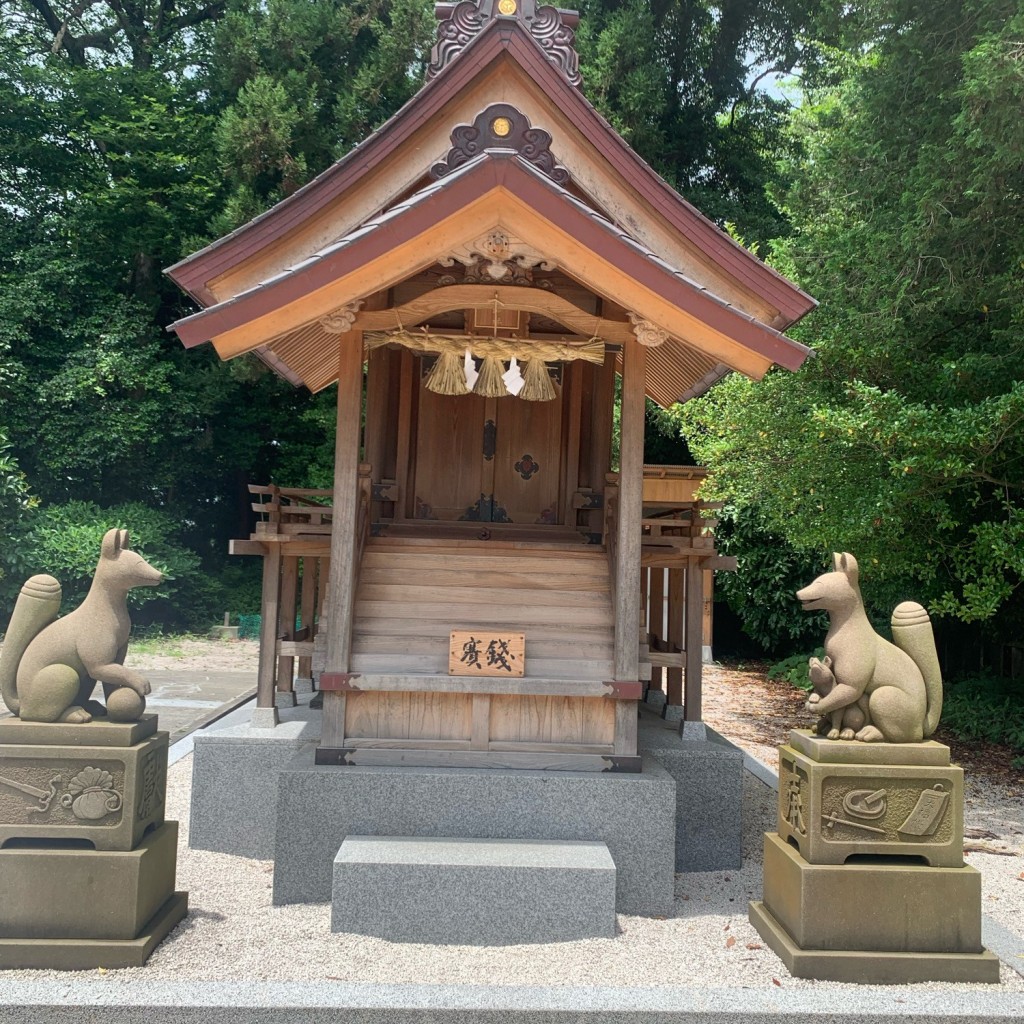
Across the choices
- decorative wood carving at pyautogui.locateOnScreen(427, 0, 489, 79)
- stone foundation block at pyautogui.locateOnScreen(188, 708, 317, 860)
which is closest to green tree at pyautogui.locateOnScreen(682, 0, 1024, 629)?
decorative wood carving at pyautogui.locateOnScreen(427, 0, 489, 79)

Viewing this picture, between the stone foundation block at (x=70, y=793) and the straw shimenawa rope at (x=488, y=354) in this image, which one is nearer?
the stone foundation block at (x=70, y=793)

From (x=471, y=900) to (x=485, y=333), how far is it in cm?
372

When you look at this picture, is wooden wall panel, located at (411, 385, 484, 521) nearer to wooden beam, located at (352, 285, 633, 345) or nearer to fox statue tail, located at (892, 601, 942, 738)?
wooden beam, located at (352, 285, 633, 345)

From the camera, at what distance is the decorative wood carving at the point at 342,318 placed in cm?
490

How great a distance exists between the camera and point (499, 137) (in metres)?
4.50

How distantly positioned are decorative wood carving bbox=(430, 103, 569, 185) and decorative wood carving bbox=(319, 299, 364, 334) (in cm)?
97

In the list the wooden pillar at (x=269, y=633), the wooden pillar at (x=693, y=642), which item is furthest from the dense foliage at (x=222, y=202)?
the wooden pillar at (x=269, y=633)

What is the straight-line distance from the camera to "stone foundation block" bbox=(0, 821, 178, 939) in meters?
3.64

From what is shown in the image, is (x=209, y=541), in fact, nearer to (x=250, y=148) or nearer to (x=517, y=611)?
(x=250, y=148)

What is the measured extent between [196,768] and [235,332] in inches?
118

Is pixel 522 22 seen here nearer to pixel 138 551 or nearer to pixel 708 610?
pixel 708 610

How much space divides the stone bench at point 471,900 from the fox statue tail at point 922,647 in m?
1.75

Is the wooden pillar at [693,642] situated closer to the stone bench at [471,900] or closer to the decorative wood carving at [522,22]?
the stone bench at [471,900]

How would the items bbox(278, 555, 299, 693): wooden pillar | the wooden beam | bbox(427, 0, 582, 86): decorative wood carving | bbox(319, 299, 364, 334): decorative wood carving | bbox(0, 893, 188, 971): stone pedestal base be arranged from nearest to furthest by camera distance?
bbox(0, 893, 188, 971): stone pedestal base, bbox(319, 299, 364, 334): decorative wood carving, the wooden beam, bbox(427, 0, 582, 86): decorative wood carving, bbox(278, 555, 299, 693): wooden pillar
